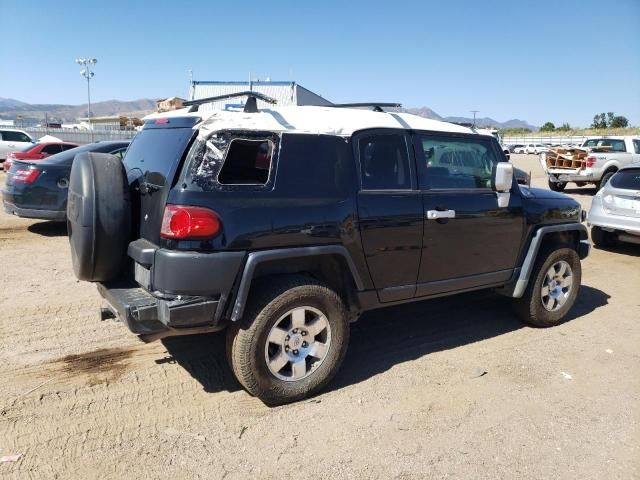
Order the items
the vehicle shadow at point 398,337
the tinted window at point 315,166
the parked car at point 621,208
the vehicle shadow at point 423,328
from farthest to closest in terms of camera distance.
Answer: the parked car at point 621,208
the vehicle shadow at point 423,328
the vehicle shadow at point 398,337
the tinted window at point 315,166

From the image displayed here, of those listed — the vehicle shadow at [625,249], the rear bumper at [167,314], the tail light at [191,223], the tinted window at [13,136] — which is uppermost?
the tail light at [191,223]

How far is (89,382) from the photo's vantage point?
386cm

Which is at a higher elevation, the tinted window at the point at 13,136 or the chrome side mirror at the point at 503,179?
the chrome side mirror at the point at 503,179

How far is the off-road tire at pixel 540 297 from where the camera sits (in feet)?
16.7

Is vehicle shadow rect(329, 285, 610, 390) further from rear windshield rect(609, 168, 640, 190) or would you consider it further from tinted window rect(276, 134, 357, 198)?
rear windshield rect(609, 168, 640, 190)

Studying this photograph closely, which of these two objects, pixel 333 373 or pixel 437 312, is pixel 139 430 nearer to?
pixel 333 373

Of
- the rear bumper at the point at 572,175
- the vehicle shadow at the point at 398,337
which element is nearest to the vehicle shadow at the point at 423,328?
the vehicle shadow at the point at 398,337

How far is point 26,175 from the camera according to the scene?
8523 mm

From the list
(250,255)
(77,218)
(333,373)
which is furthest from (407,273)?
(77,218)

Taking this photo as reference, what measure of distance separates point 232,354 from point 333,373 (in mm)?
765

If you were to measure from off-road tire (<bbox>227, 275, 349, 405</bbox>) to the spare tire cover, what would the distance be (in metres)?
0.93

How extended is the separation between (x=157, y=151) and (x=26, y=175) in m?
5.98

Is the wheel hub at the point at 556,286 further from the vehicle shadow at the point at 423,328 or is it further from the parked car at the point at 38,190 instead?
the parked car at the point at 38,190

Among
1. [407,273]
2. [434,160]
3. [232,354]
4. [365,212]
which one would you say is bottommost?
[232,354]
